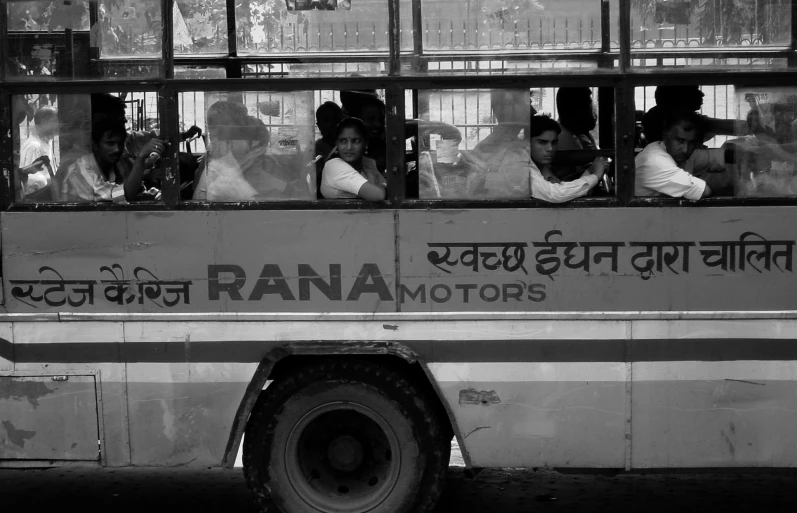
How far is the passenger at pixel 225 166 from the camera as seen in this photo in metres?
4.94

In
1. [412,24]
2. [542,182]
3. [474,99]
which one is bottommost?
[542,182]

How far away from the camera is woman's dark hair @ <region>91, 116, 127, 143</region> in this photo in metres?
4.99

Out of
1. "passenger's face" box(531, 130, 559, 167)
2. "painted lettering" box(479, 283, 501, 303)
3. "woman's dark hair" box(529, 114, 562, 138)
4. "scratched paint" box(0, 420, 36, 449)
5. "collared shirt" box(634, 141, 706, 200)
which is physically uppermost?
"woman's dark hair" box(529, 114, 562, 138)

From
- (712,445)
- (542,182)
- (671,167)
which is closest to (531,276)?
(542,182)

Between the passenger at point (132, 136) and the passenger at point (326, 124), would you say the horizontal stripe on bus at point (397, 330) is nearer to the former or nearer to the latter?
the passenger at point (132, 136)

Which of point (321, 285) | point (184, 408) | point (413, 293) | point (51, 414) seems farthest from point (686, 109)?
point (51, 414)

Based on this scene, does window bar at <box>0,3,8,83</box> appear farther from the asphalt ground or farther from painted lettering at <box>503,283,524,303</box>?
painted lettering at <box>503,283,524,303</box>

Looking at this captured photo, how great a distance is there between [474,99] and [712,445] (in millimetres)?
2000

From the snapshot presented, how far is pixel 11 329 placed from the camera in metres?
4.93

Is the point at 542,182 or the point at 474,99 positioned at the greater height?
the point at 474,99

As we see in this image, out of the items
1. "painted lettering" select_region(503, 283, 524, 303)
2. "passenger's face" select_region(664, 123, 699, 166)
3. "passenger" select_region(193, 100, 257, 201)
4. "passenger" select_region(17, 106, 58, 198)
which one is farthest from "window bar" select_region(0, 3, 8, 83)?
"passenger's face" select_region(664, 123, 699, 166)

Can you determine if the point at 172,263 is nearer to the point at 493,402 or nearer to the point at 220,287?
the point at 220,287

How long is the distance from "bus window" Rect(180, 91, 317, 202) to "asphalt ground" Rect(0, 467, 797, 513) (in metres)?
1.89

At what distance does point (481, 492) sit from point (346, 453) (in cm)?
125
